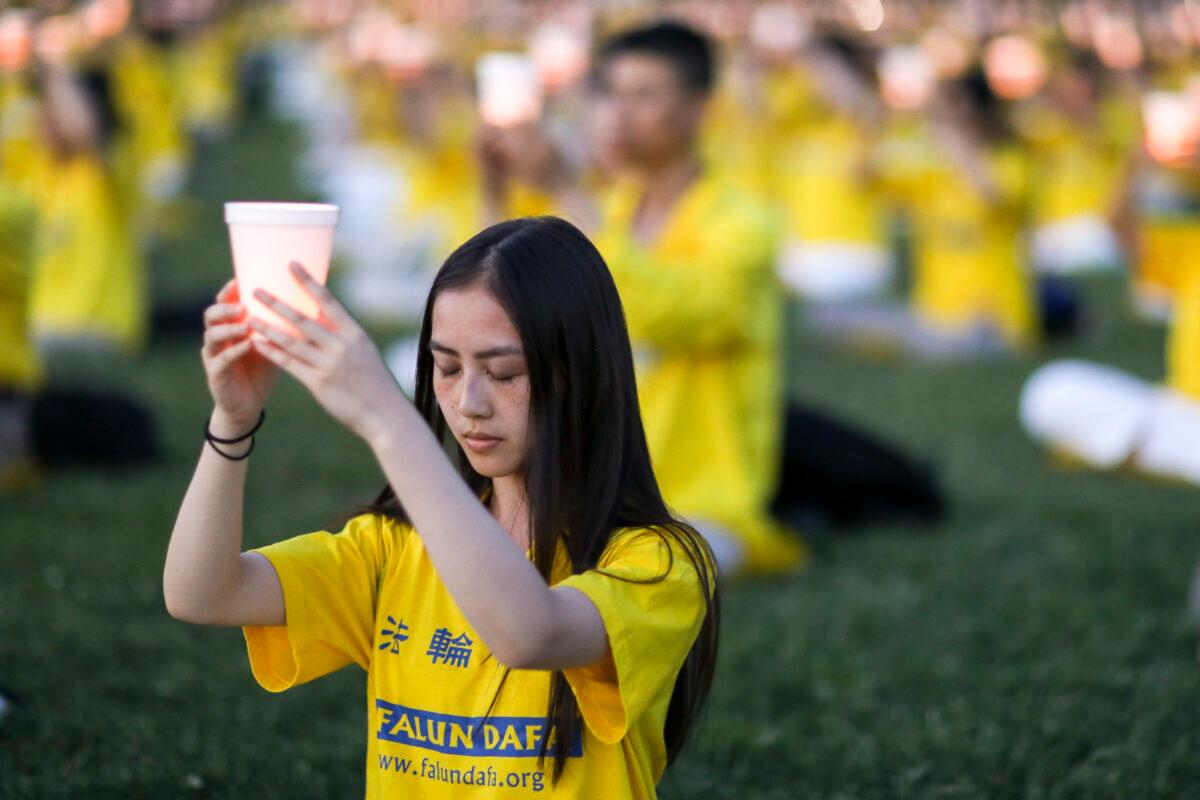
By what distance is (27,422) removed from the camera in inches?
210

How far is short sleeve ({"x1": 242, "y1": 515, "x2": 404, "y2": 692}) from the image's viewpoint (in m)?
2.00

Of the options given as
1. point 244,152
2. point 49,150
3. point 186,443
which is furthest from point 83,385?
point 244,152

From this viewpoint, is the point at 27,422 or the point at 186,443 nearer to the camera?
the point at 27,422

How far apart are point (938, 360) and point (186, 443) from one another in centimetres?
435

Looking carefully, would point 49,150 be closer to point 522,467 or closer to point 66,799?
point 66,799

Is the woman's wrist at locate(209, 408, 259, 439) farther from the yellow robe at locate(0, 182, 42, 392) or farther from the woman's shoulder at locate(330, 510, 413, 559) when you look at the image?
the yellow robe at locate(0, 182, 42, 392)

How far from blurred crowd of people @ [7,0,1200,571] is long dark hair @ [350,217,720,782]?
5.60ft

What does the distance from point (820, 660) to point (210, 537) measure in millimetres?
2171

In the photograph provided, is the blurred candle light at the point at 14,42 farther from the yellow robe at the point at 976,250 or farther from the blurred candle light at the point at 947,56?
the blurred candle light at the point at 947,56

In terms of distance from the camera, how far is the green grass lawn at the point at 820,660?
9.77 feet

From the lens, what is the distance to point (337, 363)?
5.24 feet

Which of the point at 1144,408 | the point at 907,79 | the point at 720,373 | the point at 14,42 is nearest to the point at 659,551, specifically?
the point at 720,373

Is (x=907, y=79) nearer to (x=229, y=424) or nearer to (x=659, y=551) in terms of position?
(x=659, y=551)

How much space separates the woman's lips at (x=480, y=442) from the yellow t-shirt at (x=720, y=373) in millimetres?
2254
